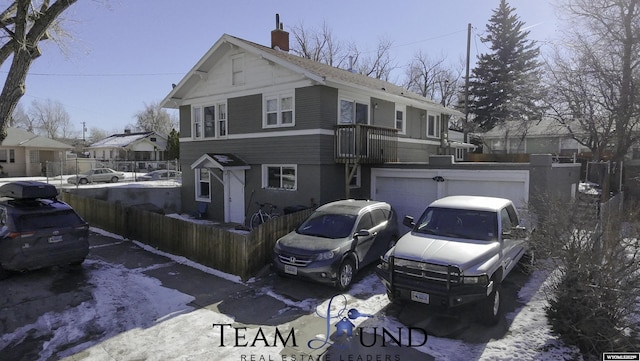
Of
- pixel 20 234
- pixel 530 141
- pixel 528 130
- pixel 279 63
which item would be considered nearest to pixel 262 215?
pixel 279 63

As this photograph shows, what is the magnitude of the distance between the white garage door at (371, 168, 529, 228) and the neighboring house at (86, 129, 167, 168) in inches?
1817

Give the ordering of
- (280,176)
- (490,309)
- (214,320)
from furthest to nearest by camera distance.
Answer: (280,176), (214,320), (490,309)

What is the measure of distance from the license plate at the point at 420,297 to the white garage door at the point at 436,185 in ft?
20.1

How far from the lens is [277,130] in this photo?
566 inches

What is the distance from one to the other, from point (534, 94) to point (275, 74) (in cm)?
1604

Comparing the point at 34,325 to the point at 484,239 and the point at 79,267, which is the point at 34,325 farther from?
the point at 484,239

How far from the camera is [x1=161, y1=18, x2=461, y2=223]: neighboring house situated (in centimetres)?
1337

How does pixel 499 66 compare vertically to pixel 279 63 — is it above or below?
above

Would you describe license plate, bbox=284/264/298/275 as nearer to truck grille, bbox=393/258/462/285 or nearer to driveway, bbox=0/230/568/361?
driveway, bbox=0/230/568/361

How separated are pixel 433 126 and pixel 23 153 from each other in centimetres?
4141

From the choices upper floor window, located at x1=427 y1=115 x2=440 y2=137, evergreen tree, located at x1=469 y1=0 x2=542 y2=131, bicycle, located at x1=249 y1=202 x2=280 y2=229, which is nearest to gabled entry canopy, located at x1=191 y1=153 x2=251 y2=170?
bicycle, located at x1=249 y1=202 x2=280 y2=229

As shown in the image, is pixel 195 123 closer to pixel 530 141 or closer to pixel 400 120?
pixel 400 120

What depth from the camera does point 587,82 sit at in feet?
58.9

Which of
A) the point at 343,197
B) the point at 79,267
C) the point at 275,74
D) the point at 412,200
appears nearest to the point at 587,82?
the point at 412,200
